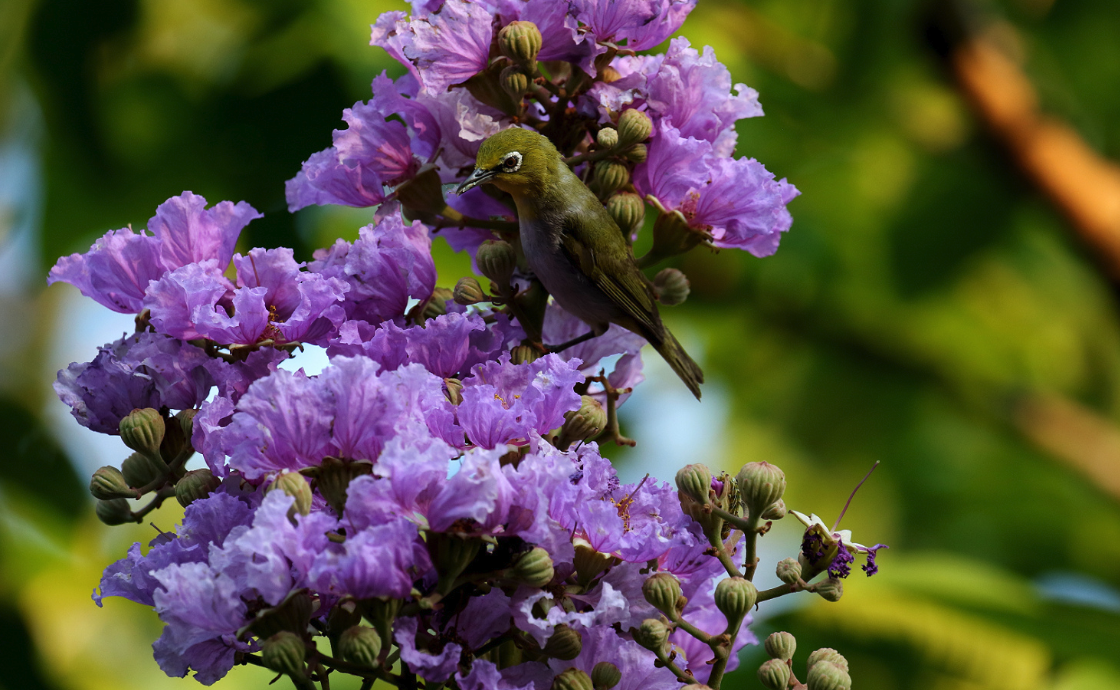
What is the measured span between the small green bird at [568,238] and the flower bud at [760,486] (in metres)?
0.56

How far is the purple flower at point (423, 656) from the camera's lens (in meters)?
1.48

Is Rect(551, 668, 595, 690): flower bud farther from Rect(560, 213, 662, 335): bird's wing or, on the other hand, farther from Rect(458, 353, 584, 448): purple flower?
Rect(560, 213, 662, 335): bird's wing

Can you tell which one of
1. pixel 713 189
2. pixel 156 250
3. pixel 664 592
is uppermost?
pixel 713 189

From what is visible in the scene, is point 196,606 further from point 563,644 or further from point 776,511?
point 776,511

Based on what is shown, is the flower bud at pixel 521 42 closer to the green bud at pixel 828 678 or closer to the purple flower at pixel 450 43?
the purple flower at pixel 450 43

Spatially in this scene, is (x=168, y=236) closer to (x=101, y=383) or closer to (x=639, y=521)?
(x=101, y=383)

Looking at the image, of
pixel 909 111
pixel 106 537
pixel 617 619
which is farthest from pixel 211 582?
pixel 909 111

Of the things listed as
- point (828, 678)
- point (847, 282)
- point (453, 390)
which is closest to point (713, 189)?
point (453, 390)

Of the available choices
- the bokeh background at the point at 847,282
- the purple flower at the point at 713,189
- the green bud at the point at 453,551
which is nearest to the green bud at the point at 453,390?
the green bud at the point at 453,551

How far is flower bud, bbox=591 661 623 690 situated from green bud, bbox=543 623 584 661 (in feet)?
0.20

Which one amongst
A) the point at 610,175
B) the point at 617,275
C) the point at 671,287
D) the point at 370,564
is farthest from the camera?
the point at 617,275

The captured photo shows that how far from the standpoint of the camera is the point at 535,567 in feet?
4.87

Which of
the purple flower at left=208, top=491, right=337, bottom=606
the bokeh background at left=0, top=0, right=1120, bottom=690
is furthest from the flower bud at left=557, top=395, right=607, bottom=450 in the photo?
the bokeh background at left=0, top=0, right=1120, bottom=690

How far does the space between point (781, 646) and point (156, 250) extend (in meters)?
1.20
